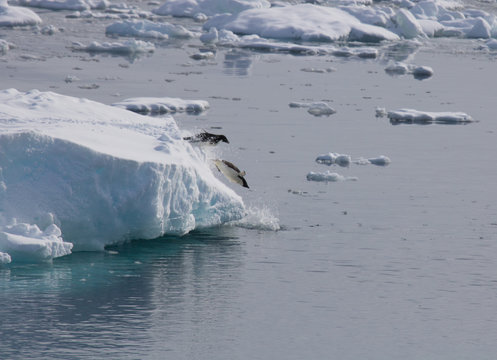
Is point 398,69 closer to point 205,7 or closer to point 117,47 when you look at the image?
point 117,47

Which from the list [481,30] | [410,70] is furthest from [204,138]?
[481,30]

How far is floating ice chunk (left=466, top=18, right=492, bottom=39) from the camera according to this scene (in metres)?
37.2

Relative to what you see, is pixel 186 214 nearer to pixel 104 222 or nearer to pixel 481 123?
pixel 104 222

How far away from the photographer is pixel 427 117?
71.8ft

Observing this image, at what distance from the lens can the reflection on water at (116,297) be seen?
30.2 ft

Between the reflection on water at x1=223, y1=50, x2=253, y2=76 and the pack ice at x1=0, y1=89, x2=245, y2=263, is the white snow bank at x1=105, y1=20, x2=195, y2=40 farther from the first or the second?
the pack ice at x1=0, y1=89, x2=245, y2=263

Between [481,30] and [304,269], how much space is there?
27.6m

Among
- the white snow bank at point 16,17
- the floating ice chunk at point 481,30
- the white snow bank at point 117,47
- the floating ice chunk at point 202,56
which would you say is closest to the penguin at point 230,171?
the floating ice chunk at point 202,56

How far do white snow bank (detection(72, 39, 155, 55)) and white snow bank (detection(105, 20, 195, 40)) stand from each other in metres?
3.34

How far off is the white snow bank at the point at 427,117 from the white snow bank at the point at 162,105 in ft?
13.4

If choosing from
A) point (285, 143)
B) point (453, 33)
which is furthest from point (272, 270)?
point (453, 33)

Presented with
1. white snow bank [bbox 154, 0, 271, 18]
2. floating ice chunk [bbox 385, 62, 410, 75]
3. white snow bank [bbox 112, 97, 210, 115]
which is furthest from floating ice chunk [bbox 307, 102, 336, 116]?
white snow bank [bbox 154, 0, 271, 18]

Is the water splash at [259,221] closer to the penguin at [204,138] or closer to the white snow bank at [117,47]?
the penguin at [204,138]

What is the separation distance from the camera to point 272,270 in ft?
38.1
